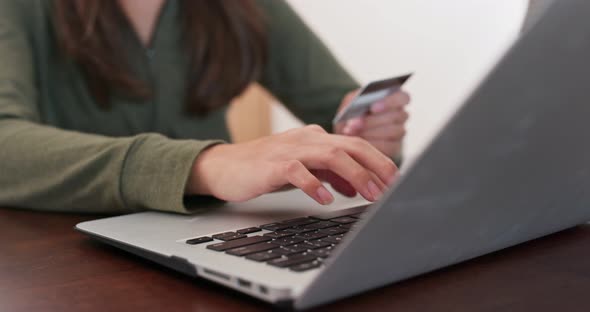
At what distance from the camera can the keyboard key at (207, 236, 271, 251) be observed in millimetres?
430

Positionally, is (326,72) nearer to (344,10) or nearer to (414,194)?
(414,194)

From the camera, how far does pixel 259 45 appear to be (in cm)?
126

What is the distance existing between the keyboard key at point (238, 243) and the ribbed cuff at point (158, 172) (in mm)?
146

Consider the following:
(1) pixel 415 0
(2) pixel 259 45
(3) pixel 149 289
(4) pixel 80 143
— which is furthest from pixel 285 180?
(1) pixel 415 0

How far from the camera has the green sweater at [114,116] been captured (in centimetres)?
63

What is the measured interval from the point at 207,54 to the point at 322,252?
885mm

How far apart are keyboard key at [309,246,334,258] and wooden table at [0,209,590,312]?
4cm

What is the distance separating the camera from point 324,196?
0.51 metres

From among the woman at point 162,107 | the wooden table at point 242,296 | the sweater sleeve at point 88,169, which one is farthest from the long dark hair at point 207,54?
the wooden table at point 242,296

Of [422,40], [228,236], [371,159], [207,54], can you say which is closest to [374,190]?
[371,159]

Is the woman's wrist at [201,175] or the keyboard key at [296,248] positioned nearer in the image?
the keyboard key at [296,248]

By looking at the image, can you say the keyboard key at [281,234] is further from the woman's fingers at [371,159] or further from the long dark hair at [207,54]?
the long dark hair at [207,54]

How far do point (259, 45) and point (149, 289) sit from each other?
2.99ft

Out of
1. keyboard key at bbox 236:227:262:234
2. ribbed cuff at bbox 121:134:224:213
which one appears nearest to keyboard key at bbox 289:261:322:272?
keyboard key at bbox 236:227:262:234
